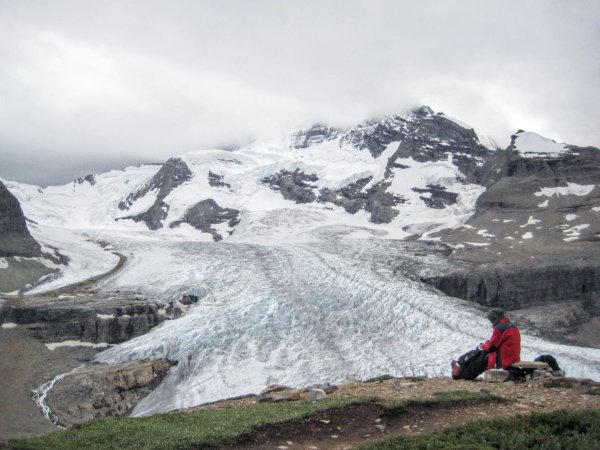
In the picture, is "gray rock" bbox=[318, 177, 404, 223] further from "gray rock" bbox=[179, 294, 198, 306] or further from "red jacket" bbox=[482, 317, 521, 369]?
"red jacket" bbox=[482, 317, 521, 369]

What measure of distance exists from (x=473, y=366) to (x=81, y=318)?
3460 centimetres

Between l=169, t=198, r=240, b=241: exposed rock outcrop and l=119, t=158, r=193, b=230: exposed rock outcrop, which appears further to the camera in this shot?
l=119, t=158, r=193, b=230: exposed rock outcrop

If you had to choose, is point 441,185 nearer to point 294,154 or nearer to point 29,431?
point 294,154

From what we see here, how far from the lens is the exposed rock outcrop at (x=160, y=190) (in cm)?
14650

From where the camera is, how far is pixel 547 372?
1480cm

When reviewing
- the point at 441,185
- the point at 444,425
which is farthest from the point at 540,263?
the point at 441,185

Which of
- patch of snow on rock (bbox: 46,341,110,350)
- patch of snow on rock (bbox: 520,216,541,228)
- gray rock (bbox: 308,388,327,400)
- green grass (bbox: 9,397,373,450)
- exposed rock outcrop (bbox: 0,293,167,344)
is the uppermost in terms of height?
patch of snow on rock (bbox: 520,216,541,228)

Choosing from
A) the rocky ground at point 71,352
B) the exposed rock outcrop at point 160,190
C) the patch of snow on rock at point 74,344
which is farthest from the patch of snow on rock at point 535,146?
the patch of snow on rock at point 74,344

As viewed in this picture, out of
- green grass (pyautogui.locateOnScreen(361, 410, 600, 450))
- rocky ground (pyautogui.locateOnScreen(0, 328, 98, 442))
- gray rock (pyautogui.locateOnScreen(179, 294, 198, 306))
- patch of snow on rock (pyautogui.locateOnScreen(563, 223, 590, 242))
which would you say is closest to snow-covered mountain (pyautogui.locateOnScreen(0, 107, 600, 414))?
patch of snow on rock (pyautogui.locateOnScreen(563, 223, 590, 242))

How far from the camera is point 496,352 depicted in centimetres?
1509

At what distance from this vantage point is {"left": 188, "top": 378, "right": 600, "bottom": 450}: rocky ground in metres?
10.9

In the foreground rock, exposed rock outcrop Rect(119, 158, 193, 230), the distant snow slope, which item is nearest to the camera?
the foreground rock

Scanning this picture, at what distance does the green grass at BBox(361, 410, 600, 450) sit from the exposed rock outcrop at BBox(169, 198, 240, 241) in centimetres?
11155

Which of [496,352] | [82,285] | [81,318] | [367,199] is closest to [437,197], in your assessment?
[367,199]
